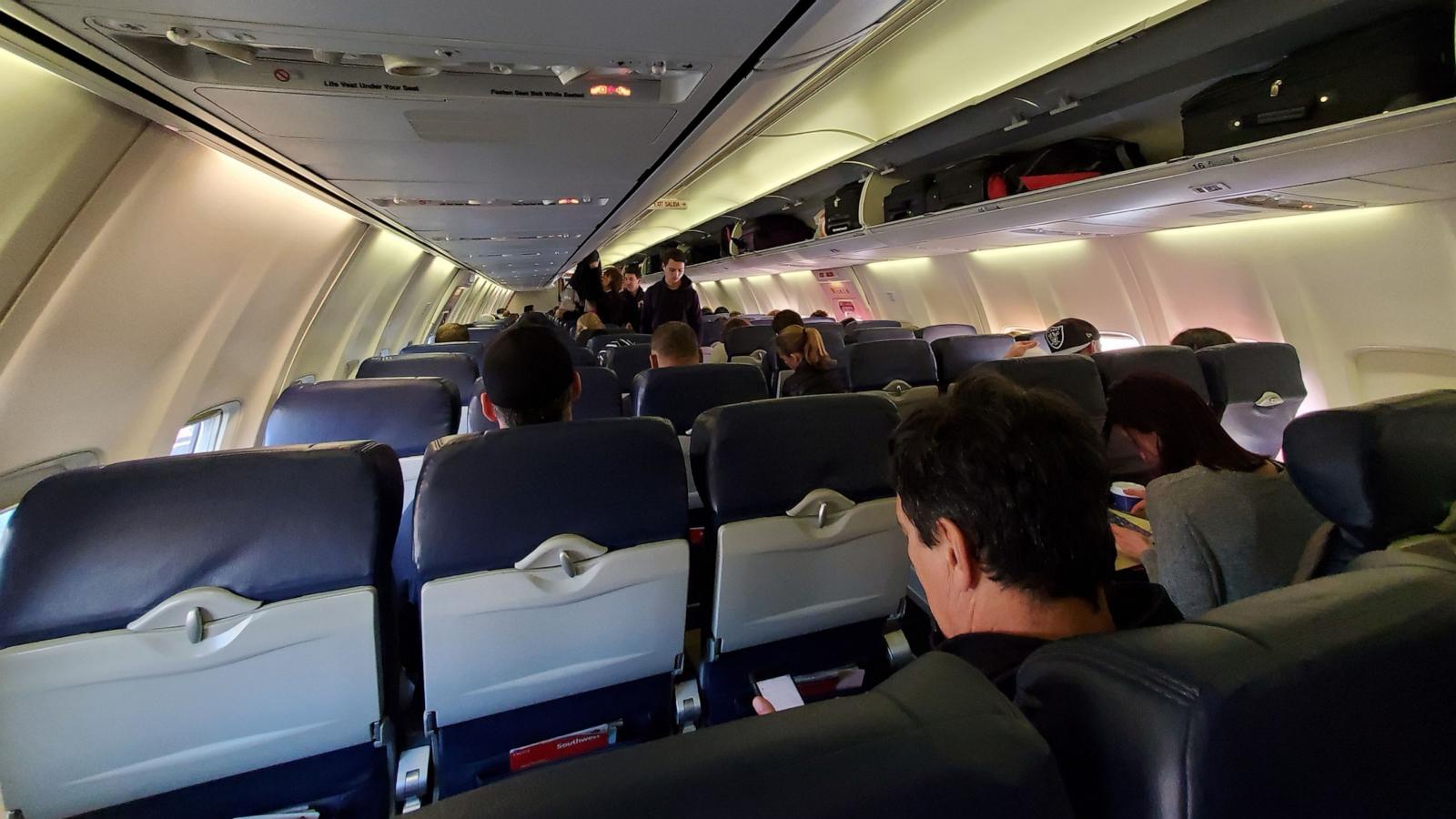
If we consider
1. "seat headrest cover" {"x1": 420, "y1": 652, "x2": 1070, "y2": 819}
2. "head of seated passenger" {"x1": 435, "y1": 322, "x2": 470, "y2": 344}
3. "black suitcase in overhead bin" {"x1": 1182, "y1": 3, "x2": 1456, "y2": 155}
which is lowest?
"seat headrest cover" {"x1": 420, "y1": 652, "x2": 1070, "y2": 819}

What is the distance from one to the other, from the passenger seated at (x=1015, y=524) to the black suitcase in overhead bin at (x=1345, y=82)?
120 inches

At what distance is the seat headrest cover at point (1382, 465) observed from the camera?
1.35m

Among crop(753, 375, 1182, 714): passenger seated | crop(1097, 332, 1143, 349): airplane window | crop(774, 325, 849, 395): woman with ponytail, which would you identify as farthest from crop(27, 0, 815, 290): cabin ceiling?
crop(1097, 332, 1143, 349): airplane window

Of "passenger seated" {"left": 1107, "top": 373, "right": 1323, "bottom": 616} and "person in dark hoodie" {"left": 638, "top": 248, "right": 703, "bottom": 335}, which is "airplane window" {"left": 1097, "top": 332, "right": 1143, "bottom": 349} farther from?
"passenger seated" {"left": 1107, "top": 373, "right": 1323, "bottom": 616}

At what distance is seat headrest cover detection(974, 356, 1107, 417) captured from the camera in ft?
11.4

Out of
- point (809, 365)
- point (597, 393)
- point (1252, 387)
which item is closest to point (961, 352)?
point (809, 365)

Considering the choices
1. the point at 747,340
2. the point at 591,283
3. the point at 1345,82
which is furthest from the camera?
the point at 591,283

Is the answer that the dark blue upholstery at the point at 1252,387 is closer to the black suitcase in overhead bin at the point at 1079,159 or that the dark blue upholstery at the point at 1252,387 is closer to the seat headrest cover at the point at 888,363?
the black suitcase in overhead bin at the point at 1079,159

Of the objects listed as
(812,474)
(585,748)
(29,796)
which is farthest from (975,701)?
(29,796)

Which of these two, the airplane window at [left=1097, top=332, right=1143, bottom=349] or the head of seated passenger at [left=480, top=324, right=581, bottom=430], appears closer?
the head of seated passenger at [left=480, top=324, right=581, bottom=430]

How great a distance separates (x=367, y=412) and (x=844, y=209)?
5.76 meters

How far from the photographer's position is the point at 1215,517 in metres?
1.83

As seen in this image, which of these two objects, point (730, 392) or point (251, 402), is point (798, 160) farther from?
point (251, 402)

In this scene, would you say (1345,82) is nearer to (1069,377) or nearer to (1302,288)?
(1069,377)
